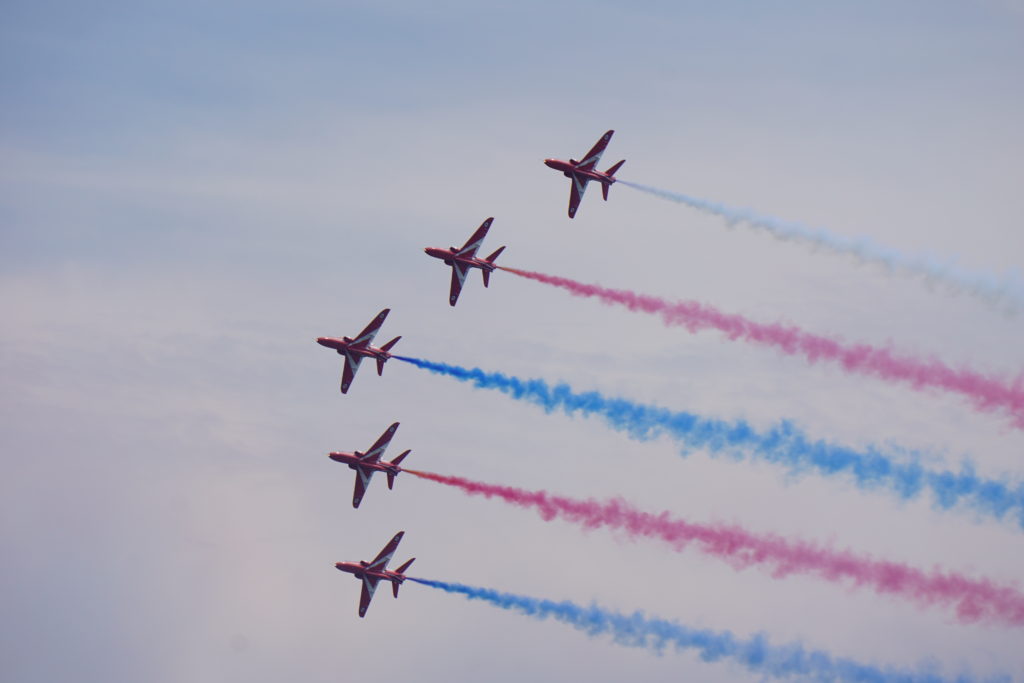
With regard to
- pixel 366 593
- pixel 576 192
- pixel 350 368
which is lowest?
pixel 366 593

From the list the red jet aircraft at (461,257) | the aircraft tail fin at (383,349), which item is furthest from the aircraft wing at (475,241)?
the aircraft tail fin at (383,349)

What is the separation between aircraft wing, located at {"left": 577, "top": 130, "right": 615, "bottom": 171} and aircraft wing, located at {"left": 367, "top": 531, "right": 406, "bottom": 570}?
26227mm

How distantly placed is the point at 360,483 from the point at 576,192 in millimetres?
22149

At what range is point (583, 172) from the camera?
78.9 metres

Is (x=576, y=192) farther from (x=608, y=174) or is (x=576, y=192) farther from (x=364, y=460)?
(x=364, y=460)

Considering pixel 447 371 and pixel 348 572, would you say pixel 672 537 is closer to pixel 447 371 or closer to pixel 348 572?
pixel 447 371

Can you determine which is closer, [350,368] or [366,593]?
[350,368]

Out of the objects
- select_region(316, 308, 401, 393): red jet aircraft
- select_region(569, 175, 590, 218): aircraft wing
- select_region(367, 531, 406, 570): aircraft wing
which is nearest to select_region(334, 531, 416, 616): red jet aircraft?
select_region(367, 531, 406, 570): aircraft wing

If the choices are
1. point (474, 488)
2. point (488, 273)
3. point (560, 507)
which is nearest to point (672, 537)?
point (560, 507)

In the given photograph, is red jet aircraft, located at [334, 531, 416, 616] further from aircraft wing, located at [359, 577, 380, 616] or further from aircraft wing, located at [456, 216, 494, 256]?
aircraft wing, located at [456, 216, 494, 256]

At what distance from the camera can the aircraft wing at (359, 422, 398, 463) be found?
83.4 m

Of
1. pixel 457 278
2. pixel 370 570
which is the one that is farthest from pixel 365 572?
pixel 457 278

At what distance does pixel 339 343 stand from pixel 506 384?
1100 cm

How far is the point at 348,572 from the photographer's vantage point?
86438 millimetres
